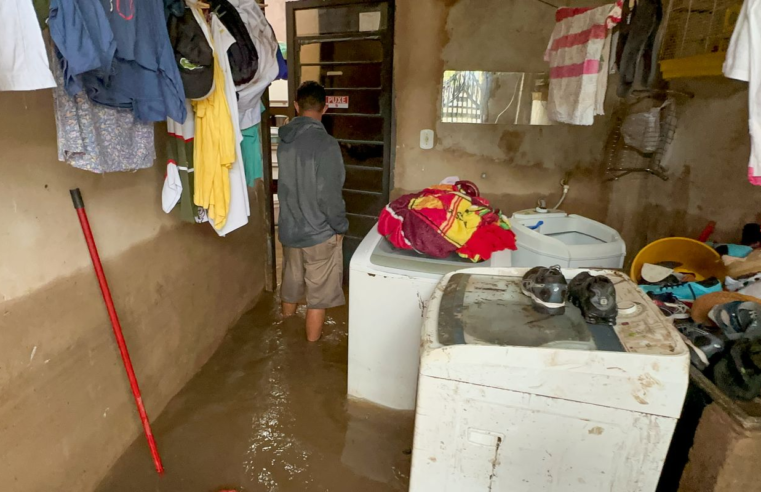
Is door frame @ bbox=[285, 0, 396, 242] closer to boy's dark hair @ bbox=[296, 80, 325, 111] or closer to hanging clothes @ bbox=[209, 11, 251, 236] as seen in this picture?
boy's dark hair @ bbox=[296, 80, 325, 111]

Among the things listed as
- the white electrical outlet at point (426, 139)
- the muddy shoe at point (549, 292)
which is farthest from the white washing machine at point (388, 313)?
the white electrical outlet at point (426, 139)

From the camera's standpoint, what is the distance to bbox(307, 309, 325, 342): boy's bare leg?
9.70 ft

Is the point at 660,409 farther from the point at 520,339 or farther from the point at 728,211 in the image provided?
the point at 728,211

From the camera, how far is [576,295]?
1.43 metres

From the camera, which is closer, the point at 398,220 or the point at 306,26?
the point at 398,220

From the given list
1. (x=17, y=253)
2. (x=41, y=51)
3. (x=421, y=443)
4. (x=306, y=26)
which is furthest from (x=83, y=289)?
(x=306, y=26)

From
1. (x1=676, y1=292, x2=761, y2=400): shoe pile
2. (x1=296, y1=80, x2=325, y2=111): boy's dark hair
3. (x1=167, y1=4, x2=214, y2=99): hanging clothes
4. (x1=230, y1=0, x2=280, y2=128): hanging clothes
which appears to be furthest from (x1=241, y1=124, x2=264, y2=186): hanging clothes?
(x1=676, y1=292, x2=761, y2=400): shoe pile

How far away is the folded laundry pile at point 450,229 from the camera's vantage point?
1.93 metres

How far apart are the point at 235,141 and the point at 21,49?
3.17ft

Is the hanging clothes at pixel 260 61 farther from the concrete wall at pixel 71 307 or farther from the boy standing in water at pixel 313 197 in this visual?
the concrete wall at pixel 71 307

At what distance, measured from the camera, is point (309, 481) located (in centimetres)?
192

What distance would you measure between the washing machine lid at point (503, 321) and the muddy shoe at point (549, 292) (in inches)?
0.9

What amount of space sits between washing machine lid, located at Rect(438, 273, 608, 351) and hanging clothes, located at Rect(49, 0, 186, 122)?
1.13m

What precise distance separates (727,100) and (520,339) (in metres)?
1.80
